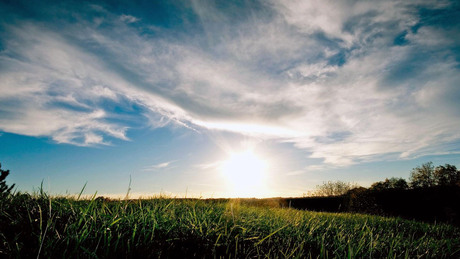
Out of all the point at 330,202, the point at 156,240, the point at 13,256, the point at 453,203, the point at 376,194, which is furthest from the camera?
the point at 330,202

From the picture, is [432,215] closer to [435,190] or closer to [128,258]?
[435,190]

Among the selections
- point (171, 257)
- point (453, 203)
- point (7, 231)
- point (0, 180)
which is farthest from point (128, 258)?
point (453, 203)

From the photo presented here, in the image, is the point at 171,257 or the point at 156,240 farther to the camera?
the point at 156,240

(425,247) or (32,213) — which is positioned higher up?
(32,213)

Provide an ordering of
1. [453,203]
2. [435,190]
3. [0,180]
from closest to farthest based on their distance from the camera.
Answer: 1. [0,180]
2. [453,203]
3. [435,190]

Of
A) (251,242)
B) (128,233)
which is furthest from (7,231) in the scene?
(251,242)

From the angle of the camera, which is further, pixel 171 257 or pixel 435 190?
pixel 435 190

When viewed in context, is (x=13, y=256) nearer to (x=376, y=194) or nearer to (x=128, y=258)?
(x=128, y=258)

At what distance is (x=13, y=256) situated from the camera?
1.42 meters

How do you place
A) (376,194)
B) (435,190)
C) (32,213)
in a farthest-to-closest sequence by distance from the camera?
(376,194), (435,190), (32,213)

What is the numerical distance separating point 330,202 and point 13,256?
19317 millimetres

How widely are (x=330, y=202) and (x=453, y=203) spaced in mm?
7101

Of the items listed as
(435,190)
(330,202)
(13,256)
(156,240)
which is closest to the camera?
(13,256)

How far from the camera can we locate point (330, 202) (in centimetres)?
1761
